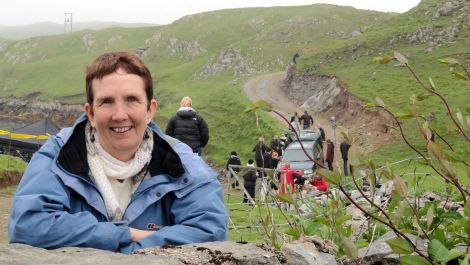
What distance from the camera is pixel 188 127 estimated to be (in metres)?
12.5

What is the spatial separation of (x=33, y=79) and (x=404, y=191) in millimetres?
97793

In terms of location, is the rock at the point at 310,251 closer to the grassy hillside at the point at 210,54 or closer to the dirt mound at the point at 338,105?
the dirt mound at the point at 338,105

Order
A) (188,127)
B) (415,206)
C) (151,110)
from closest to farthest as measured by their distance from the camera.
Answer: (415,206)
(151,110)
(188,127)

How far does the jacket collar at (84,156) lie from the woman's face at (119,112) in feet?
0.30

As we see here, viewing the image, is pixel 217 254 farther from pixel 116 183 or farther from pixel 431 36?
pixel 431 36

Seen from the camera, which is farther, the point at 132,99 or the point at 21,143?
the point at 21,143

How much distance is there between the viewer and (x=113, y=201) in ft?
9.16

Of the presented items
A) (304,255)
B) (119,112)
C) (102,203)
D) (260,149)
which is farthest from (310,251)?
(260,149)

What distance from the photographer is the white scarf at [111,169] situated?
2781 millimetres

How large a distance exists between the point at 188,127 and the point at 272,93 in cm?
3694

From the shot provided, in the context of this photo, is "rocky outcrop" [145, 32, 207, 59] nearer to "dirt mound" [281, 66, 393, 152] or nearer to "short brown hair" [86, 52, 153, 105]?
"dirt mound" [281, 66, 393, 152]

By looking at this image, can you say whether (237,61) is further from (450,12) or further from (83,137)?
(83,137)

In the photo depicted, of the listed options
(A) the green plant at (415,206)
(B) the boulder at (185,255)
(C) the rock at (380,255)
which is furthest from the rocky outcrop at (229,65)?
(B) the boulder at (185,255)

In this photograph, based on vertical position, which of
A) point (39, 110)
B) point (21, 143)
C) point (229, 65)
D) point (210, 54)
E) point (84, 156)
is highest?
point (84, 156)
